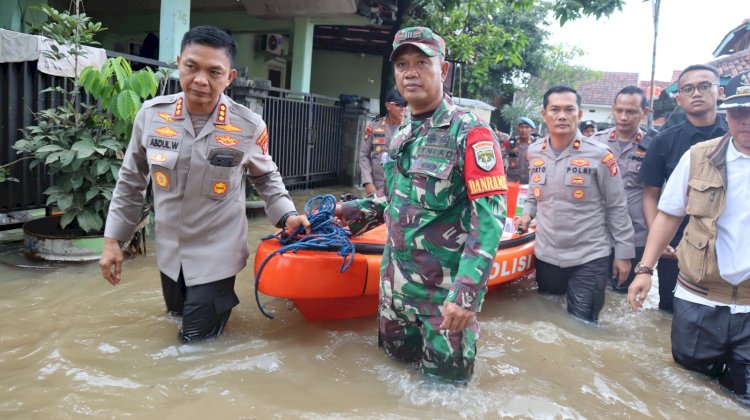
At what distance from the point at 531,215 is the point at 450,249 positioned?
88.5 inches

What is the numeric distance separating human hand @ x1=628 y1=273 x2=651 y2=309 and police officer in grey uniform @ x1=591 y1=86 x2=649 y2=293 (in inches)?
62.6

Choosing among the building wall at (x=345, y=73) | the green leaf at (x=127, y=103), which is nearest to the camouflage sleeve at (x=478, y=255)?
the green leaf at (x=127, y=103)

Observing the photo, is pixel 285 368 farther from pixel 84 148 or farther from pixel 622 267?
pixel 84 148

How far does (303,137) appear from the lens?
930cm

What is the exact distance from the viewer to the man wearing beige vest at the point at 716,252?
2.64 m

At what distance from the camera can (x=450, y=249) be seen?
7.79 ft

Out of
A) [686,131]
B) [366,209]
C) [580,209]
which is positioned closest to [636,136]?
→ [686,131]

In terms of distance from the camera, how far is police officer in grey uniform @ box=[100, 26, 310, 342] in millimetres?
2596

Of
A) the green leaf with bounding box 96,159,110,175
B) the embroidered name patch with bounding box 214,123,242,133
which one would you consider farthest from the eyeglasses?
the green leaf with bounding box 96,159,110,175

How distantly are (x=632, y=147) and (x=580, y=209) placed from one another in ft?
3.86

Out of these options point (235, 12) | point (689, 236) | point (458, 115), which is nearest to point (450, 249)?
point (458, 115)

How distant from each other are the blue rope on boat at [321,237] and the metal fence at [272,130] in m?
2.86

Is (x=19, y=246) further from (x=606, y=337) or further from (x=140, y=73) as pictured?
(x=606, y=337)

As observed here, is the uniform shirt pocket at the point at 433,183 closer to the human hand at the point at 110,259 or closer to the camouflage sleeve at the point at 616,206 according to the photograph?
the human hand at the point at 110,259
